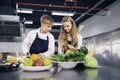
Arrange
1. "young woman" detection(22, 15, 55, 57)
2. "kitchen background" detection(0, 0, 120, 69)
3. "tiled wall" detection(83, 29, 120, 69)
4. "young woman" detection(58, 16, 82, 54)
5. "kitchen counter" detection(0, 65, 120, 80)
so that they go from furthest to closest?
"tiled wall" detection(83, 29, 120, 69), "kitchen background" detection(0, 0, 120, 69), "young woman" detection(22, 15, 55, 57), "young woman" detection(58, 16, 82, 54), "kitchen counter" detection(0, 65, 120, 80)

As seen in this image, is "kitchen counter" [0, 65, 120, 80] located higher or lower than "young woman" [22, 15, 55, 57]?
lower

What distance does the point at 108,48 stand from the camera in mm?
6461

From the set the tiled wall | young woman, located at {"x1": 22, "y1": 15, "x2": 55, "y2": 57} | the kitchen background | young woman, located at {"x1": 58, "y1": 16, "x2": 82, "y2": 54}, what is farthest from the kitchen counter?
the tiled wall

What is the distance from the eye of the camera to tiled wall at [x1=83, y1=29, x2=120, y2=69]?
580 cm

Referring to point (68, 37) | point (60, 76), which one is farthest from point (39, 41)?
point (60, 76)

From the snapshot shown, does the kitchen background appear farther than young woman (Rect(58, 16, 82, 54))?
Yes

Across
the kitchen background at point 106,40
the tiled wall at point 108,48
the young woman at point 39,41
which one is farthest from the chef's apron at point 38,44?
the tiled wall at point 108,48

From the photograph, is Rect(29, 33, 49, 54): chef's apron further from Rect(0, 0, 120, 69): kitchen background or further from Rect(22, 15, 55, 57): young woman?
Rect(0, 0, 120, 69): kitchen background

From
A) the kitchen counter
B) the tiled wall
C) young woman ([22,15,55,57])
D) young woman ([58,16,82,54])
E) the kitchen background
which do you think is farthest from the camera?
the tiled wall

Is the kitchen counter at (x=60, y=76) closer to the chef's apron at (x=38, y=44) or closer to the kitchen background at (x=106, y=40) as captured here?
the chef's apron at (x=38, y=44)

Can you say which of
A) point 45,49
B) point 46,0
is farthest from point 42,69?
point 46,0

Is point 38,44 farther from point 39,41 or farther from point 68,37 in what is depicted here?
point 68,37

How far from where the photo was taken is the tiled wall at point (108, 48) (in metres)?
5.80

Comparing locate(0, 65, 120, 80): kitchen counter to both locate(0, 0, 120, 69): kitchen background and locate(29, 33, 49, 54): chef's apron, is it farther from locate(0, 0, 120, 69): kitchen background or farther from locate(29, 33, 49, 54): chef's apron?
locate(0, 0, 120, 69): kitchen background
